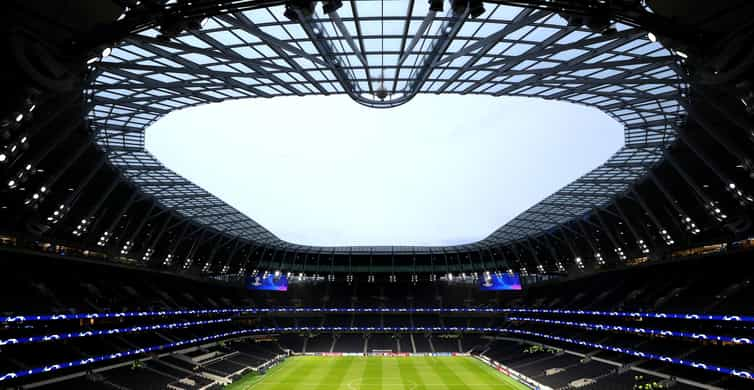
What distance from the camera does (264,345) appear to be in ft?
282

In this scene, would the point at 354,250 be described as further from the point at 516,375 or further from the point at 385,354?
the point at 516,375

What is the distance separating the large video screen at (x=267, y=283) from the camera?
95.3m

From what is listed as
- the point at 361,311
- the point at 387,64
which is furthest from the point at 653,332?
the point at 361,311

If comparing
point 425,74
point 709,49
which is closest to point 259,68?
point 425,74

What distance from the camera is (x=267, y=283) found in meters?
Answer: 95.2

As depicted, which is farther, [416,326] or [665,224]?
[416,326]

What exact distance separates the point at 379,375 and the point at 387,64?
49.1 metres

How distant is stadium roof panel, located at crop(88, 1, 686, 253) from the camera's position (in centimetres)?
2158

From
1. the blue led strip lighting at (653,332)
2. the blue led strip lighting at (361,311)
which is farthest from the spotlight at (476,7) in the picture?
the blue led strip lighting at (653,332)

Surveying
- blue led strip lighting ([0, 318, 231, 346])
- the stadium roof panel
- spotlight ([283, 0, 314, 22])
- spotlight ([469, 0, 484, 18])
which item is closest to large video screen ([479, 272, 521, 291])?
the stadium roof panel

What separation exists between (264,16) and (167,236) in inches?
2413

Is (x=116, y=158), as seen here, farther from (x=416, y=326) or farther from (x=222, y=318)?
(x=416, y=326)

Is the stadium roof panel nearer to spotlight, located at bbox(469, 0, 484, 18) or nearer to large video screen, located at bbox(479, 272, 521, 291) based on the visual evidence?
spotlight, located at bbox(469, 0, 484, 18)

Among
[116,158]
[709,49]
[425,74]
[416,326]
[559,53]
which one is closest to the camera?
[709,49]
